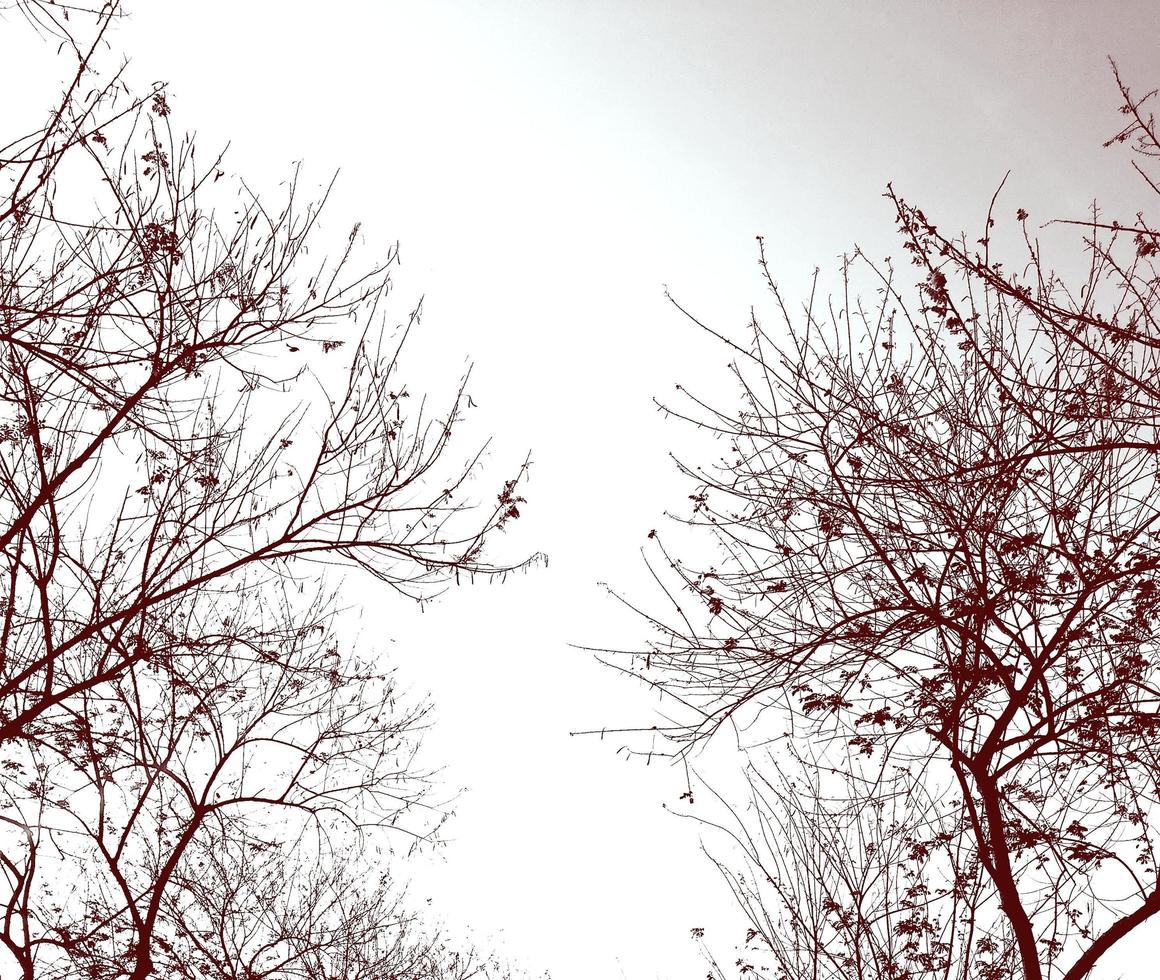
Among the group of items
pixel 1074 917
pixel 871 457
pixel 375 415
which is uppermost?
pixel 375 415

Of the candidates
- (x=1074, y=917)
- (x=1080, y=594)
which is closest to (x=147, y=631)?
(x=1080, y=594)

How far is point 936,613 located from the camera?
3848mm

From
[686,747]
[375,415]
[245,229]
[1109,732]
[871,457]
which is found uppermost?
[245,229]

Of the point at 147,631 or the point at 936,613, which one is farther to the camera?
the point at 147,631

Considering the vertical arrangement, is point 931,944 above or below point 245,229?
below

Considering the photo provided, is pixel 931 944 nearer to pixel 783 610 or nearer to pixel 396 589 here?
pixel 783 610

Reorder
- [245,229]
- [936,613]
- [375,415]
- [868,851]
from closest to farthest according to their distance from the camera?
[936,613] < [245,229] < [375,415] < [868,851]

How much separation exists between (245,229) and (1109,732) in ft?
15.8

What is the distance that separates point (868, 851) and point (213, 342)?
5.62m

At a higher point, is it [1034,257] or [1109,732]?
[1034,257]

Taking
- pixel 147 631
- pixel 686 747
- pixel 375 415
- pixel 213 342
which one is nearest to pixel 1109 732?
pixel 686 747

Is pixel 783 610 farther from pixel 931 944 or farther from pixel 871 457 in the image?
pixel 931 944

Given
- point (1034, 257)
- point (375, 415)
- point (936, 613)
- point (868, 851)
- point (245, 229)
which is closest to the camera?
point (936, 613)

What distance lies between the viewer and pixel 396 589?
494cm
